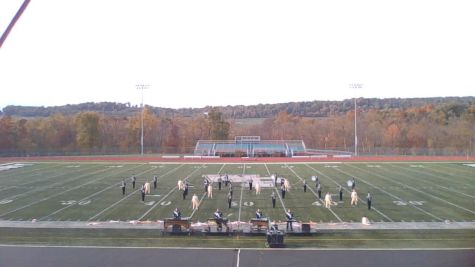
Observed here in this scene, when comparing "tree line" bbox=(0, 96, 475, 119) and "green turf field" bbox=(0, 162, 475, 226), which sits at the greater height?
"tree line" bbox=(0, 96, 475, 119)

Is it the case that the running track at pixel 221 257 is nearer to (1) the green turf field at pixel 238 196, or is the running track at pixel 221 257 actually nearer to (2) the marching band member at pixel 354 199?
(1) the green turf field at pixel 238 196

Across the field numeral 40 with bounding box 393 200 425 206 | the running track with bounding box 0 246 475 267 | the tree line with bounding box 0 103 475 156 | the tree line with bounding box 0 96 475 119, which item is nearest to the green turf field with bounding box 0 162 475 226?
the field numeral 40 with bounding box 393 200 425 206

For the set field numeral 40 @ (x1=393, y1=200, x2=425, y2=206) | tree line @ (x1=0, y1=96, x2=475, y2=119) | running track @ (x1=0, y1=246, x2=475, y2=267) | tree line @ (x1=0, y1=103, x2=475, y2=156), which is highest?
tree line @ (x1=0, y1=96, x2=475, y2=119)

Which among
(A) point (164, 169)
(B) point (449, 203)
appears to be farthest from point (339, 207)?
(A) point (164, 169)

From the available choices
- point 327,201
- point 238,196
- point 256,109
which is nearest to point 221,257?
point 327,201

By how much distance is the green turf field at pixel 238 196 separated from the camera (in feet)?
59.2

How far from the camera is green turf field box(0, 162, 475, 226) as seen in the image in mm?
18047

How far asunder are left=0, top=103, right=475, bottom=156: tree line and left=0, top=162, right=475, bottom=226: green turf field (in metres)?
23.7

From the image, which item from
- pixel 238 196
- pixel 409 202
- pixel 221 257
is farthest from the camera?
pixel 238 196

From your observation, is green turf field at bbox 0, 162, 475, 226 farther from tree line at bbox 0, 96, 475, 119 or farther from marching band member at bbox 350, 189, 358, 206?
tree line at bbox 0, 96, 475, 119

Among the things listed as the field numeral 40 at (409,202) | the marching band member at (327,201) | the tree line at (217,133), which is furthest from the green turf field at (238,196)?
the tree line at (217,133)

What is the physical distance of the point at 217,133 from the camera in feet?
247

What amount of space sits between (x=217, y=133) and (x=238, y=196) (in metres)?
52.9

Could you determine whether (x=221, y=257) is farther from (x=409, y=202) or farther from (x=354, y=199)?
(x=409, y=202)
